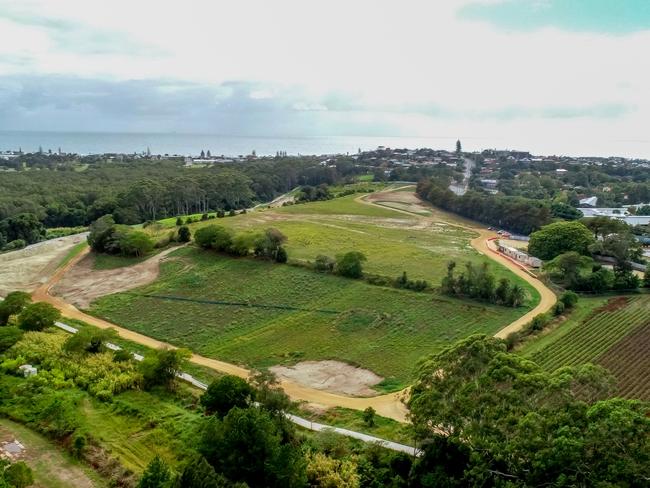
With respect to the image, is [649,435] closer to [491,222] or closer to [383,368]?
[383,368]

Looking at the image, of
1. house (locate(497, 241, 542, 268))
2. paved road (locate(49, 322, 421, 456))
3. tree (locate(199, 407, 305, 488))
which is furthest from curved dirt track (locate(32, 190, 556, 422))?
tree (locate(199, 407, 305, 488))

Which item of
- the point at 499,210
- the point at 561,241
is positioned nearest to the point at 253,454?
the point at 561,241

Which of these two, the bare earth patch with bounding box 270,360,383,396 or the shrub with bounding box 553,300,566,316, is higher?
the shrub with bounding box 553,300,566,316

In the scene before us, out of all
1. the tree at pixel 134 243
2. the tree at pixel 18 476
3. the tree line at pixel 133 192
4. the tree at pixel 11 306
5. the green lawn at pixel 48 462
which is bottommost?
the green lawn at pixel 48 462

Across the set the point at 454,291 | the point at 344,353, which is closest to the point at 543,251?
the point at 454,291

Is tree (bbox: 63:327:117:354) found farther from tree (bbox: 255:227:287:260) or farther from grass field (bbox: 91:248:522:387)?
tree (bbox: 255:227:287:260)

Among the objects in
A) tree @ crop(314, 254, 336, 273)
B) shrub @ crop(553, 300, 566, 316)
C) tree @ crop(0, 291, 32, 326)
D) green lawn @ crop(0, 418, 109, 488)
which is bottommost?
green lawn @ crop(0, 418, 109, 488)

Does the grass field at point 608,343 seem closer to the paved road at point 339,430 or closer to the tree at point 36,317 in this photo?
the paved road at point 339,430

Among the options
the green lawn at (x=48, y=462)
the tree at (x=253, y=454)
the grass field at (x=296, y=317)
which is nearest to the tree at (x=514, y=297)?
the grass field at (x=296, y=317)
